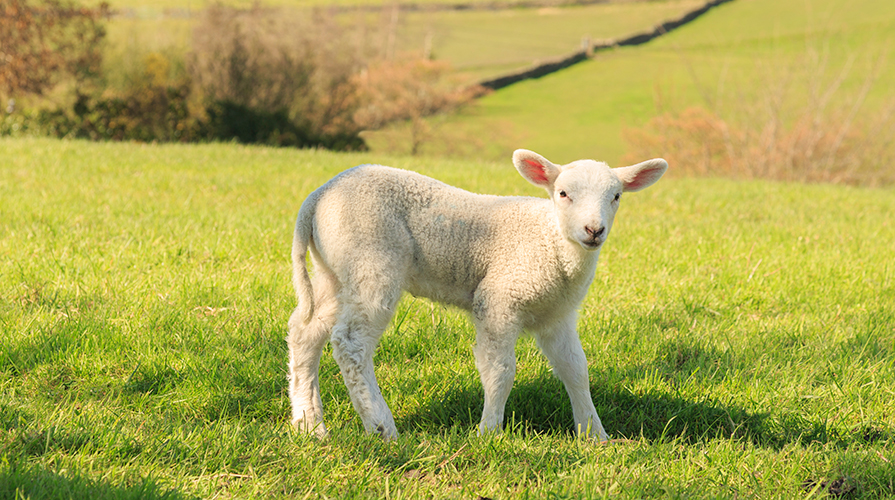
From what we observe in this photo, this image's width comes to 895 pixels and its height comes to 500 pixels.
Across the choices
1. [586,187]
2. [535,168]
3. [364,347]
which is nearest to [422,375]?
[364,347]

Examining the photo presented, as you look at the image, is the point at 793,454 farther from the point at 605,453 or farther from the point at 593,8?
the point at 593,8

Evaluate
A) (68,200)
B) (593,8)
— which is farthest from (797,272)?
(593,8)

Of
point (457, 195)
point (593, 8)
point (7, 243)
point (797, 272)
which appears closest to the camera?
point (457, 195)

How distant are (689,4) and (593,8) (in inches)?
360

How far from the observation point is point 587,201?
2691mm

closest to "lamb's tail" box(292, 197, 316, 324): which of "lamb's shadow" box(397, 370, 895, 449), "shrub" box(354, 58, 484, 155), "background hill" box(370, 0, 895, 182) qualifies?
"lamb's shadow" box(397, 370, 895, 449)

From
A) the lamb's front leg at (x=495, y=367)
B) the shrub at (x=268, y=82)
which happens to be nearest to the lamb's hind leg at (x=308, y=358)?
the lamb's front leg at (x=495, y=367)

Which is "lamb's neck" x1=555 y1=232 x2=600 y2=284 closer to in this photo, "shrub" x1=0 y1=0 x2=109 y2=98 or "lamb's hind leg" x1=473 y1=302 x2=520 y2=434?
"lamb's hind leg" x1=473 y1=302 x2=520 y2=434

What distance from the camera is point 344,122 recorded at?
18828 millimetres

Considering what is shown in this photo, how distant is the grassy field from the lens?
2463 millimetres

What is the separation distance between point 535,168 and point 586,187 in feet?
0.93

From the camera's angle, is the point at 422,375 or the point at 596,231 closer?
the point at 596,231

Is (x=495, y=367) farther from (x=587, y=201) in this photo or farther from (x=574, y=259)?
(x=587, y=201)

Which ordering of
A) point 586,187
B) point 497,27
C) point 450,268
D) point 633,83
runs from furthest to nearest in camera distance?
point 497,27 → point 633,83 → point 450,268 → point 586,187
